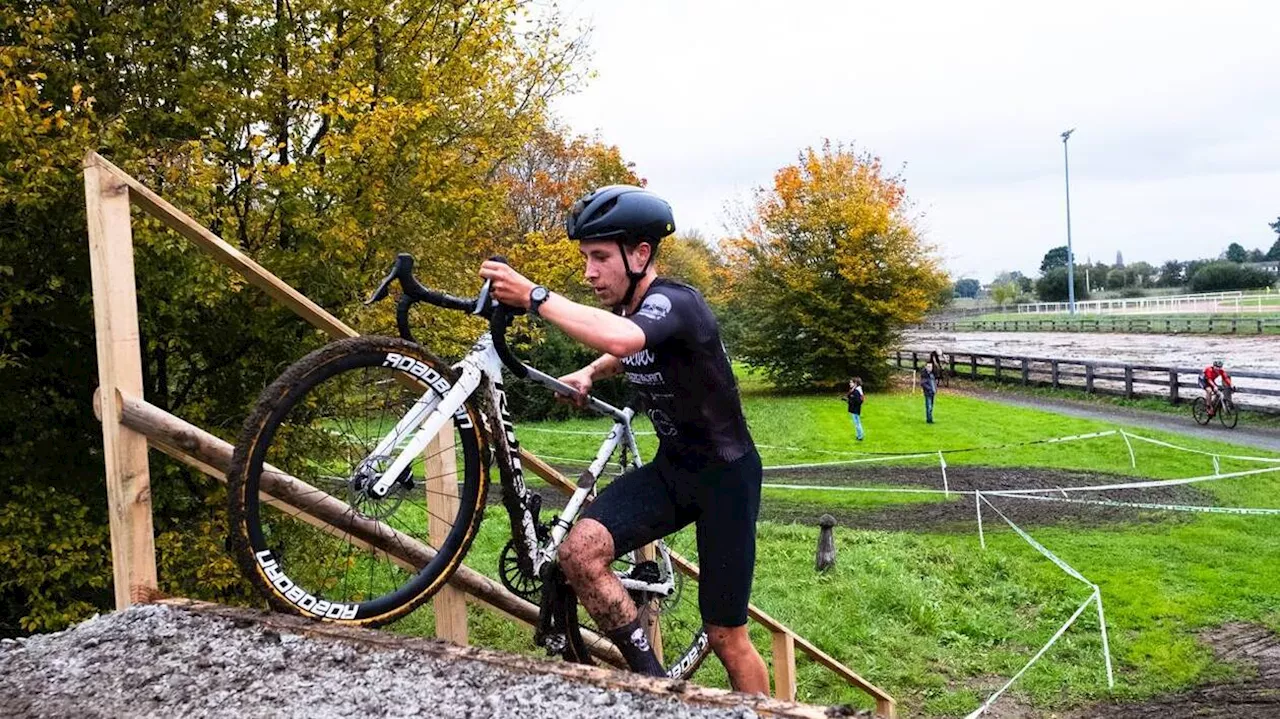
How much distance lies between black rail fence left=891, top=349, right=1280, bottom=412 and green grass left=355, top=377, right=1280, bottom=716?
1014 cm

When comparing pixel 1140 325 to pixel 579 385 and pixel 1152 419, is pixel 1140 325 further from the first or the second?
pixel 579 385

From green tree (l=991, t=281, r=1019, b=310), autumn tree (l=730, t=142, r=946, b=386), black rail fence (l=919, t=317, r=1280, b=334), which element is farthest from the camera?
green tree (l=991, t=281, r=1019, b=310)

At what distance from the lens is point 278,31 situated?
8477mm

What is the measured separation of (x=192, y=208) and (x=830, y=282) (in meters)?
32.5

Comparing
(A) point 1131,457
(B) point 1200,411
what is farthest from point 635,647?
(B) point 1200,411

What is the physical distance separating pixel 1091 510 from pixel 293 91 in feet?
44.1

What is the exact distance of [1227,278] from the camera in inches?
3533

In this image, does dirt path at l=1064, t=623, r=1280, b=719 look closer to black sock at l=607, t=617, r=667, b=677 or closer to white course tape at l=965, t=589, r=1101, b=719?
white course tape at l=965, t=589, r=1101, b=719

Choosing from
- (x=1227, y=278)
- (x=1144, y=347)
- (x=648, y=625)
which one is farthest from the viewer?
(x=1227, y=278)

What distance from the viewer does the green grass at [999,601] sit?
30.4ft

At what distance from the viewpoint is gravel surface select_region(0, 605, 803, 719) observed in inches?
90.9

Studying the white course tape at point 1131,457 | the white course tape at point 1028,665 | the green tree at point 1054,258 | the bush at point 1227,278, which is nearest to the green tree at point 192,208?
the white course tape at point 1028,665

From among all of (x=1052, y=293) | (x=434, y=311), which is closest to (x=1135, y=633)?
(x=434, y=311)

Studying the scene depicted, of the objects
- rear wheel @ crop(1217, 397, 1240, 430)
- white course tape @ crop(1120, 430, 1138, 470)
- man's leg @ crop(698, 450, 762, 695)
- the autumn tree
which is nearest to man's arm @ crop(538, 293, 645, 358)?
man's leg @ crop(698, 450, 762, 695)
